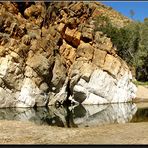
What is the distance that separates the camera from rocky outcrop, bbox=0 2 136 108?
67375 mm

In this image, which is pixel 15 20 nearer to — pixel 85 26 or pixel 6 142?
pixel 85 26

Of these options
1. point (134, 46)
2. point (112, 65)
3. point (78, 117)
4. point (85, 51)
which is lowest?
point (78, 117)

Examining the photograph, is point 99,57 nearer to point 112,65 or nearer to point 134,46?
point 112,65

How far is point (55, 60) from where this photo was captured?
74938 millimetres

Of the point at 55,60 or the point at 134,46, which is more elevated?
the point at 134,46

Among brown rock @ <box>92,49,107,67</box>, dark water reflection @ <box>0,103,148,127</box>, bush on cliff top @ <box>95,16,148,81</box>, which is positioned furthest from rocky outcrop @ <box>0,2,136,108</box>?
bush on cliff top @ <box>95,16,148,81</box>

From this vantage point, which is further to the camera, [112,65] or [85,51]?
[85,51]

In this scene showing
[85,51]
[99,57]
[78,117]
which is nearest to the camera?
[78,117]

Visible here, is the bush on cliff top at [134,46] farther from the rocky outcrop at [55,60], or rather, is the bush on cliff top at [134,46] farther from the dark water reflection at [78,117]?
the dark water reflection at [78,117]

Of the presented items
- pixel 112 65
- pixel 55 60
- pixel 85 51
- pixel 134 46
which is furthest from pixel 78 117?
pixel 134 46

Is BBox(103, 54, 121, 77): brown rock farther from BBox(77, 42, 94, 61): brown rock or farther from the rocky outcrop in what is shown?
BBox(77, 42, 94, 61): brown rock

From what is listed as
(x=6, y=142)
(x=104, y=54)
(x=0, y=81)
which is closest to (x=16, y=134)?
(x=6, y=142)

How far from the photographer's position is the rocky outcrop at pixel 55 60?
67375 mm

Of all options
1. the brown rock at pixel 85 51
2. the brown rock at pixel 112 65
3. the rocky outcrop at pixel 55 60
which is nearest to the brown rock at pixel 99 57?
the rocky outcrop at pixel 55 60
